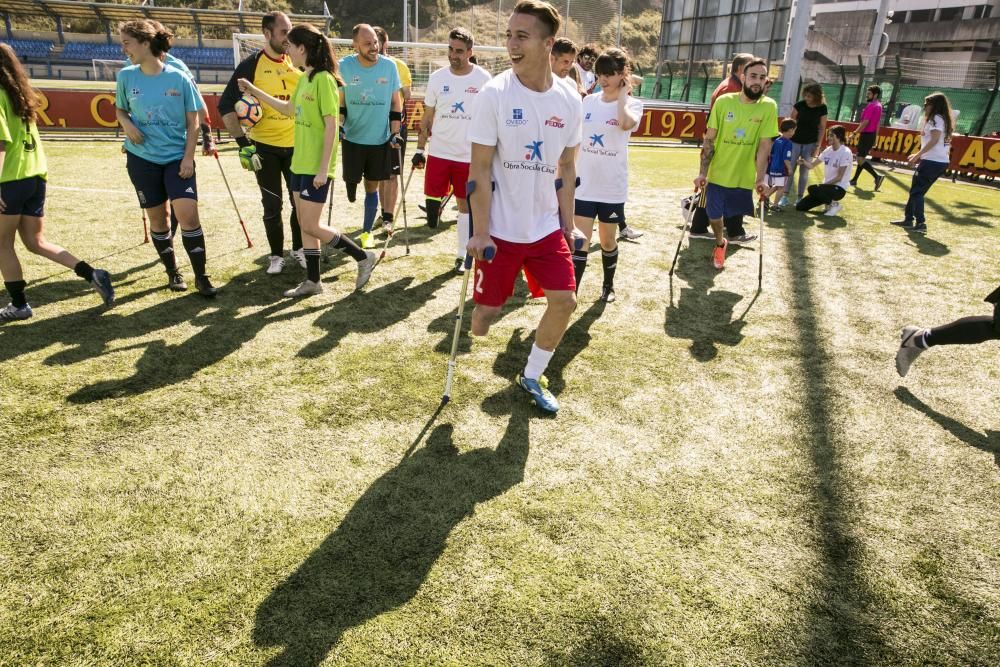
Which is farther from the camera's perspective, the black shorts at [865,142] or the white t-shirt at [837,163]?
the black shorts at [865,142]

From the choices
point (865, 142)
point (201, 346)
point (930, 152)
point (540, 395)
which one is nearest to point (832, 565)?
point (540, 395)

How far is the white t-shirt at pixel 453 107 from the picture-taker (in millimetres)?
6938

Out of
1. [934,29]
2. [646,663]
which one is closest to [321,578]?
[646,663]

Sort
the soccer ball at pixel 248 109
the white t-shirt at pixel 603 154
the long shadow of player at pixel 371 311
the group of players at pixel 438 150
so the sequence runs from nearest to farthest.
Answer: the group of players at pixel 438 150 < the long shadow of player at pixel 371 311 < the white t-shirt at pixel 603 154 < the soccer ball at pixel 248 109

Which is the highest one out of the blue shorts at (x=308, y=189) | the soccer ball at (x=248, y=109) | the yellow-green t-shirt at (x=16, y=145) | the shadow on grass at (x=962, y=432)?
the soccer ball at (x=248, y=109)

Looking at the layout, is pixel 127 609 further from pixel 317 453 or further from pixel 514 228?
pixel 514 228

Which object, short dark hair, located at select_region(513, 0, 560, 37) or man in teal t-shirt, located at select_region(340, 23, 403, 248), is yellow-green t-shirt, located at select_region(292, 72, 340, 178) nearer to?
man in teal t-shirt, located at select_region(340, 23, 403, 248)

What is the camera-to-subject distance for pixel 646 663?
7.97ft

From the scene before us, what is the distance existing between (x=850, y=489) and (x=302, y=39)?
5.23 meters

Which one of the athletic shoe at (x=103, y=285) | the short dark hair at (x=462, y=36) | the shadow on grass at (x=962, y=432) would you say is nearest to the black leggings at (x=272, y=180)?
the athletic shoe at (x=103, y=285)

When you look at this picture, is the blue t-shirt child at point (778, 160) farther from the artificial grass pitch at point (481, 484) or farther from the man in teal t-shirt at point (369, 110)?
the man in teal t-shirt at point (369, 110)

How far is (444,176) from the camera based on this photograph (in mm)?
7230

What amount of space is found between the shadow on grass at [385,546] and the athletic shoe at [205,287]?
10.7 ft

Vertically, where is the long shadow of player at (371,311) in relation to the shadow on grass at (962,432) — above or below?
above
